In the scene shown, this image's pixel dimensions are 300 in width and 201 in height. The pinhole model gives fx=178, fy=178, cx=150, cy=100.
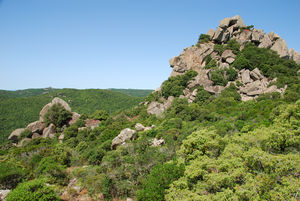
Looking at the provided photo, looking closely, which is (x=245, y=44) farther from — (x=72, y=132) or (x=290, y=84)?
(x=72, y=132)

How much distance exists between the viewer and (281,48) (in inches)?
1886

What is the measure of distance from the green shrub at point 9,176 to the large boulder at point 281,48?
60.5m

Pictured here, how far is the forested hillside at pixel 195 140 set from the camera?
1124 cm

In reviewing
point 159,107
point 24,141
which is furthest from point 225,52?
point 24,141

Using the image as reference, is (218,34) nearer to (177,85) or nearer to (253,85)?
(253,85)

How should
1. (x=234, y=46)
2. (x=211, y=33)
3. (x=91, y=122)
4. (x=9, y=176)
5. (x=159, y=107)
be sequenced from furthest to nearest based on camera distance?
(x=211, y=33), (x=234, y=46), (x=91, y=122), (x=159, y=107), (x=9, y=176)

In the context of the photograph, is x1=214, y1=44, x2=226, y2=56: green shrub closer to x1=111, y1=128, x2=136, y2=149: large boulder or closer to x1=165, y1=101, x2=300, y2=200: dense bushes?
x1=111, y1=128, x2=136, y2=149: large boulder

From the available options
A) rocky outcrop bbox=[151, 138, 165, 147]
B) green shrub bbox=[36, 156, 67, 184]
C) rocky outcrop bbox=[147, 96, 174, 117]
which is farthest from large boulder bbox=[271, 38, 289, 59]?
green shrub bbox=[36, 156, 67, 184]

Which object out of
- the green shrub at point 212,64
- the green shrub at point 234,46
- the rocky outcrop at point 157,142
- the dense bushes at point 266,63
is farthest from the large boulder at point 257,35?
the rocky outcrop at point 157,142

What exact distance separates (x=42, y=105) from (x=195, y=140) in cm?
8864

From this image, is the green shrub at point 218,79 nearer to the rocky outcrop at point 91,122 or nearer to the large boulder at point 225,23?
the large boulder at point 225,23

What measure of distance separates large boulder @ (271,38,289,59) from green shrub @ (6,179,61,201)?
57.1 meters

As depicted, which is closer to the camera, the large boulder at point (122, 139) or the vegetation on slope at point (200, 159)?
the vegetation on slope at point (200, 159)

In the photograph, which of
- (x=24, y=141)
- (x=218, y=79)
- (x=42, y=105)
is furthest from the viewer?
(x=42, y=105)
